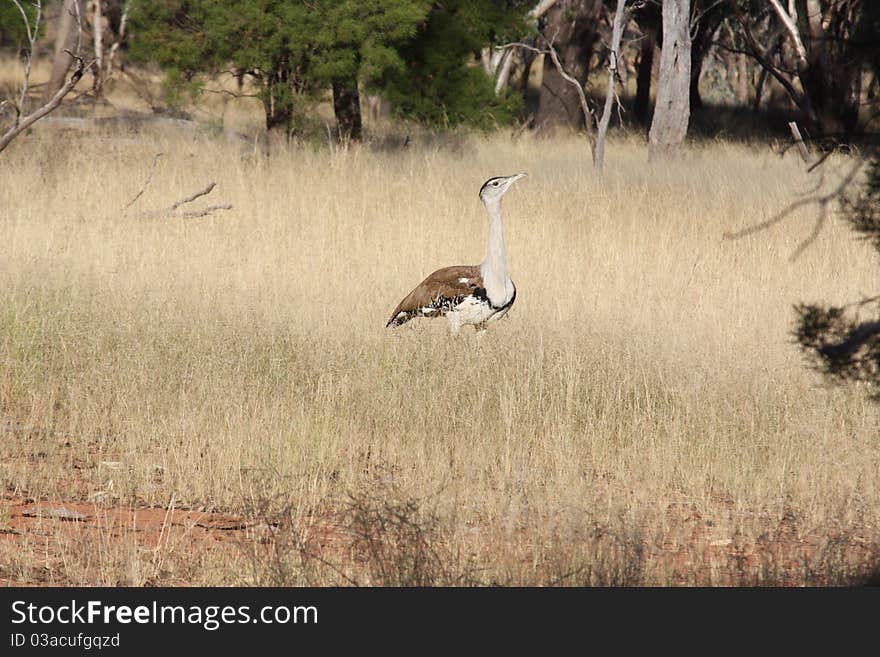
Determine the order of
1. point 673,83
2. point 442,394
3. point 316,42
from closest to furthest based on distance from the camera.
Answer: point 442,394 < point 316,42 < point 673,83

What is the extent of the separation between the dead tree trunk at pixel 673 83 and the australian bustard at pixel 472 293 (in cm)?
1321

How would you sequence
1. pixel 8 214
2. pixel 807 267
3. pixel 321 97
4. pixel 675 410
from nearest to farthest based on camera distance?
1. pixel 675 410
2. pixel 807 267
3. pixel 8 214
4. pixel 321 97

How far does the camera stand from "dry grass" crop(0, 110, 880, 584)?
4.95m

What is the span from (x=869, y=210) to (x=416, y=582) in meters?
2.19

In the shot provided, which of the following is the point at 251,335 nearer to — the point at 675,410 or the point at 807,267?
the point at 675,410

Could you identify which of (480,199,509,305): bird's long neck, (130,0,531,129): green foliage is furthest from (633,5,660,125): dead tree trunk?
(480,199,509,305): bird's long neck

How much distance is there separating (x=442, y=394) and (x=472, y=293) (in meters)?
0.86

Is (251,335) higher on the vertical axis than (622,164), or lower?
lower

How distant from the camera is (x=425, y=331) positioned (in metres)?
7.70

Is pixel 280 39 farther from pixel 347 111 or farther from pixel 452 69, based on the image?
pixel 452 69

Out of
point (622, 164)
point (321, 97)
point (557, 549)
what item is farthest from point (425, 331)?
point (622, 164)

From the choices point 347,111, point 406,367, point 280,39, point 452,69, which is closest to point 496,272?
point 406,367

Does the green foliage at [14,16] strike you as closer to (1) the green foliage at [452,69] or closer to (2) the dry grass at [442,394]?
(1) the green foliage at [452,69]

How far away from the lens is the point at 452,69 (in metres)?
19.3
